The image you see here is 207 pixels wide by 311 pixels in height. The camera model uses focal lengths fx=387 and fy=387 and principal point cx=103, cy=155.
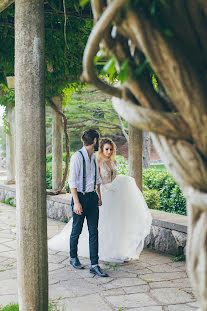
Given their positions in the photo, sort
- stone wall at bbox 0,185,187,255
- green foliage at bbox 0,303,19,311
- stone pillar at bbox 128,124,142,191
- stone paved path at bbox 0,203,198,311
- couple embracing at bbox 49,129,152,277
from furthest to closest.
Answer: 1. stone pillar at bbox 128,124,142,191
2. stone wall at bbox 0,185,187,255
3. couple embracing at bbox 49,129,152,277
4. stone paved path at bbox 0,203,198,311
5. green foliage at bbox 0,303,19,311

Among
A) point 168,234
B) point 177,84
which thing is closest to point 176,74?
point 177,84

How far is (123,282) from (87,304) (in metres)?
0.84

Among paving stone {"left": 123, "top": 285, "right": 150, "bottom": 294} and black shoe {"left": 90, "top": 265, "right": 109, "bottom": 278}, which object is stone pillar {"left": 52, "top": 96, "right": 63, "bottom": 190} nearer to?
black shoe {"left": 90, "top": 265, "right": 109, "bottom": 278}

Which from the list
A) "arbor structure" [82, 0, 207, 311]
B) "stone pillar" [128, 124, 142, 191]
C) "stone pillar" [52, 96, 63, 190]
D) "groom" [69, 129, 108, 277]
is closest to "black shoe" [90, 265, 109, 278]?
"groom" [69, 129, 108, 277]

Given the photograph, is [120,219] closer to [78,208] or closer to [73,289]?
[78,208]

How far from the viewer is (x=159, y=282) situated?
4.82m

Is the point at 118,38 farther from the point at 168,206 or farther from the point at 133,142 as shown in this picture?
the point at 168,206

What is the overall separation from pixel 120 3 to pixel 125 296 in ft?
12.4

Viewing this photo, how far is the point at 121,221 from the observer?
19.3ft

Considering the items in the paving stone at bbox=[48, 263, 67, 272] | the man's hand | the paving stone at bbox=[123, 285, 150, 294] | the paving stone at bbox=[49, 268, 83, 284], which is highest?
the man's hand

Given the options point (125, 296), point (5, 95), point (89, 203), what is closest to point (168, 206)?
point (89, 203)

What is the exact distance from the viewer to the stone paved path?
13.5ft

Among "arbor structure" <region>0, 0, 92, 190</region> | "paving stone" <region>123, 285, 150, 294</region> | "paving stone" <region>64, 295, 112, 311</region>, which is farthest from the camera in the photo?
"arbor structure" <region>0, 0, 92, 190</region>

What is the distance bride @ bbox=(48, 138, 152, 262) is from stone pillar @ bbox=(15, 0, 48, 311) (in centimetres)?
242
